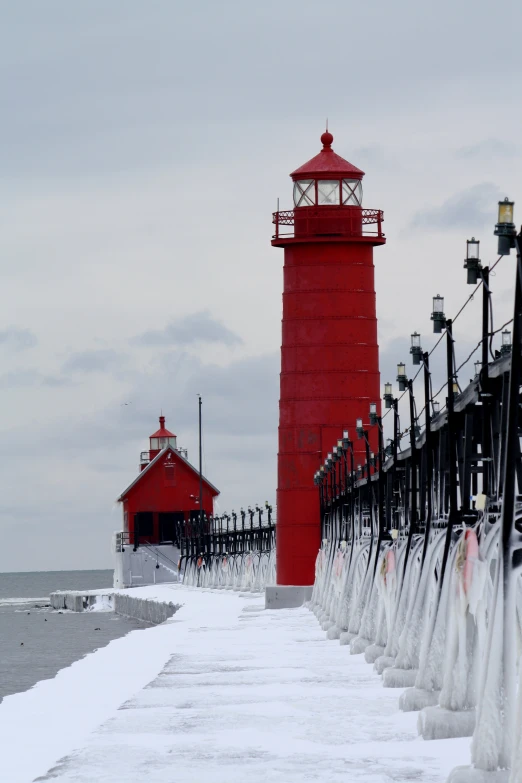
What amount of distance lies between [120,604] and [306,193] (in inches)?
2079

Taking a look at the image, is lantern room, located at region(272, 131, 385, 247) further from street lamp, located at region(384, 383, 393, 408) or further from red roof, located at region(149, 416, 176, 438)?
red roof, located at region(149, 416, 176, 438)

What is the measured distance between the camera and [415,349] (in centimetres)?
2664

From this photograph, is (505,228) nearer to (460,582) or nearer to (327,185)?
(460,582)

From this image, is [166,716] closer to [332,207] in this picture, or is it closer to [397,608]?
[397,608]

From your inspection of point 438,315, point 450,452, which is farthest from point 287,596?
point 450,452

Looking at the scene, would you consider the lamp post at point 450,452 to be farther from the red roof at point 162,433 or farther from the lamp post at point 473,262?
the red roof at point 162,433

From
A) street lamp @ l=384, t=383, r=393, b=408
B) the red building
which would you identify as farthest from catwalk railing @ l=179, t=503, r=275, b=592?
street lamp @ l=384, t=383, r=393, b=408

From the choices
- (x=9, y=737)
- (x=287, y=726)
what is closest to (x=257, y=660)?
(x=9, y=737)

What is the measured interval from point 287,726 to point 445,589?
2852 millimetres

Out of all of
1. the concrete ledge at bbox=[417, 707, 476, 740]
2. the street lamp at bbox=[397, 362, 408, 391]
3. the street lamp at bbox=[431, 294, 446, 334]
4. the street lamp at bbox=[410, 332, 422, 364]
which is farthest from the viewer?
the street lamp at bbox=[397, 362, 408, 391]

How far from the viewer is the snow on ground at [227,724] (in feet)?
54.3

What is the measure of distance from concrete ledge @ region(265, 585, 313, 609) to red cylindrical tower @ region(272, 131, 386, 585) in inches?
150

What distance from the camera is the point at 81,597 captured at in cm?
11019

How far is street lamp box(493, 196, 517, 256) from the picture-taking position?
15.5 m
